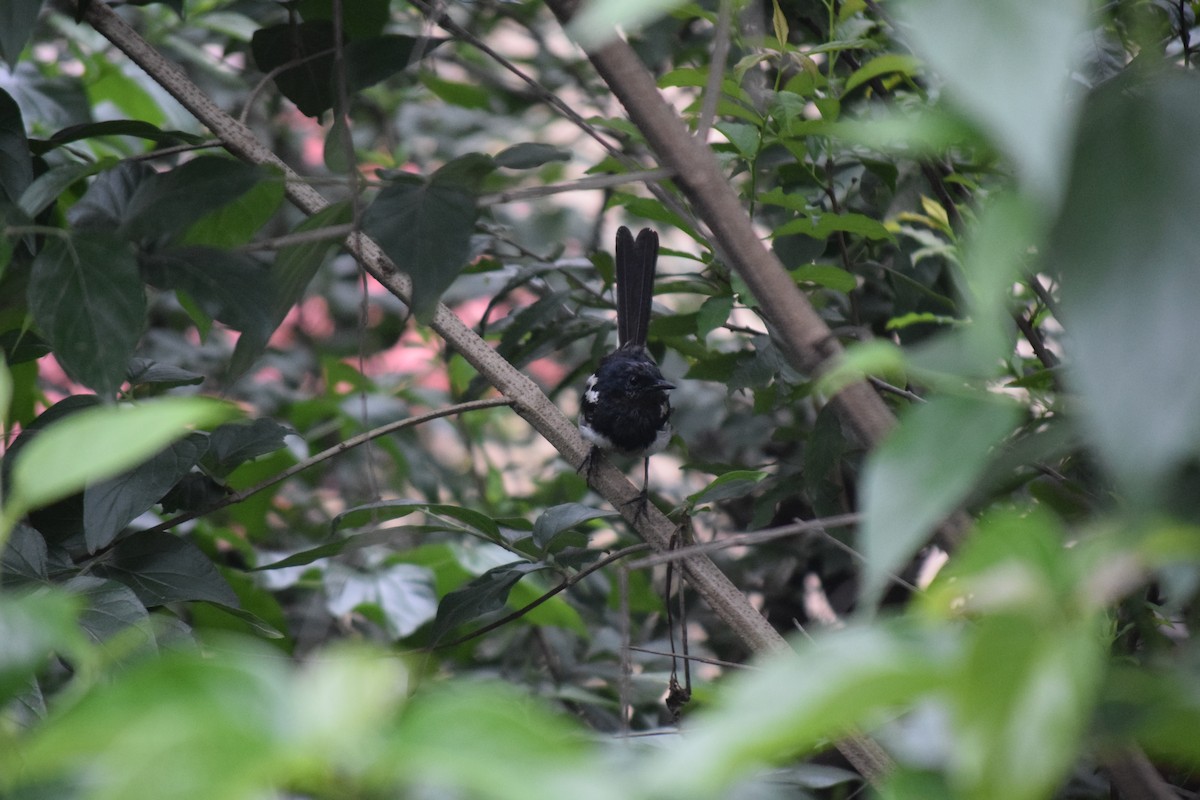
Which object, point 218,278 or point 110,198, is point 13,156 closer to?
point 110,198

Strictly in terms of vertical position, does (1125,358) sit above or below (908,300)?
above

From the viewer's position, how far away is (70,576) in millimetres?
1022

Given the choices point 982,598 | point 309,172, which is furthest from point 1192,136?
point 309,172

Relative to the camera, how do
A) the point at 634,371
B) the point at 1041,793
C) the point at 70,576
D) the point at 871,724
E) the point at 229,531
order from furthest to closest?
the point at 634,371 → the point at 229,531 → the point at 70,576 → the point at 871,724 → the point at 1041,793

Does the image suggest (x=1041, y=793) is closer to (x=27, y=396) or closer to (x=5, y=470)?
(x=5, y=470)

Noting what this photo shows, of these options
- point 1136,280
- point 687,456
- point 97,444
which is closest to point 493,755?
point 97,444

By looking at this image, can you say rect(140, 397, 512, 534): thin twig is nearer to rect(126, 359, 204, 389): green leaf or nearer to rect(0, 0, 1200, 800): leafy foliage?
rect(0, 0, 1200, 800): leafy foliage

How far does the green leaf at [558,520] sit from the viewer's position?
121 cm

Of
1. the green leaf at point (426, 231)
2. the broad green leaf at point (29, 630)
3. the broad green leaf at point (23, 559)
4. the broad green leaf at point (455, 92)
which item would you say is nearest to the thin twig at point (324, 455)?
the broad green leaf at point (23, 559)

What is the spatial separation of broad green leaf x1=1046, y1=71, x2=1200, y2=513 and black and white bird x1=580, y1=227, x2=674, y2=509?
5.65 feet

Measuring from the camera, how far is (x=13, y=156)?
104 centimetres

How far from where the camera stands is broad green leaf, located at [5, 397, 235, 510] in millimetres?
425

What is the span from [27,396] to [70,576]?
56cm

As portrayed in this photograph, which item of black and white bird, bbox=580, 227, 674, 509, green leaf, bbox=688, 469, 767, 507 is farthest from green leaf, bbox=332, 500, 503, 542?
black and white bird, bbox=580, 227, 674, 509
